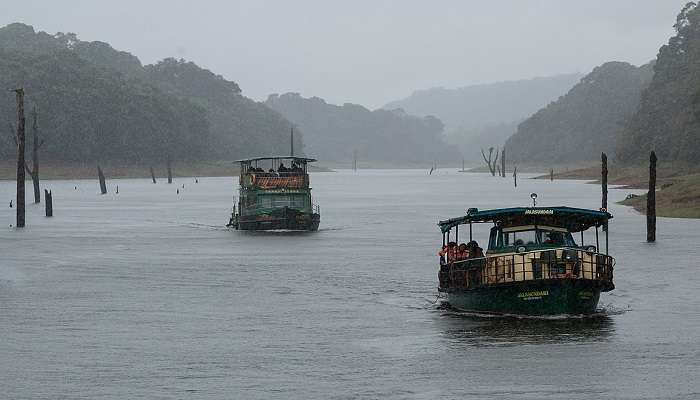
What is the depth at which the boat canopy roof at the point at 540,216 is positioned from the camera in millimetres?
34438

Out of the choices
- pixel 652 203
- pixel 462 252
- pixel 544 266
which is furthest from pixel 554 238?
pixel 652 203

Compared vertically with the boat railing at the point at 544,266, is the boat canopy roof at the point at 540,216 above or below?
above

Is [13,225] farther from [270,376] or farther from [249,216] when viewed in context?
[270,376]

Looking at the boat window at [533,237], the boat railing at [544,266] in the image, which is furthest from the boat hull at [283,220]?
the boat railing at [544,266]

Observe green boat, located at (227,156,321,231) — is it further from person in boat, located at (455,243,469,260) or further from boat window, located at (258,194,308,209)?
person in boat, located at (455,243,469,260)

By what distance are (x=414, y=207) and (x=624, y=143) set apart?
86.6 metres

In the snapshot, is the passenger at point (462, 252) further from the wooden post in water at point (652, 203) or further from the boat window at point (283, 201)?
the boat window at point (283, 201)

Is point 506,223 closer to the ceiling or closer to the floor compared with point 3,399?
closer to the ceiling

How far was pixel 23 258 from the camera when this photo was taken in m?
56.2

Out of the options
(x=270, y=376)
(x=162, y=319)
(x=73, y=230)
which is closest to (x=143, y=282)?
(x=162, y=319)

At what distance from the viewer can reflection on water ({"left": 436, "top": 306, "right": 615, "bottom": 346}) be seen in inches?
1200

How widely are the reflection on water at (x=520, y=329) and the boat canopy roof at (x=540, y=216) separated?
292 cm

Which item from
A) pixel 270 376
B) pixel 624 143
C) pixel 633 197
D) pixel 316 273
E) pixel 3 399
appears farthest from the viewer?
pixel 624 143

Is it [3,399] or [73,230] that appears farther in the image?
[73,230]
